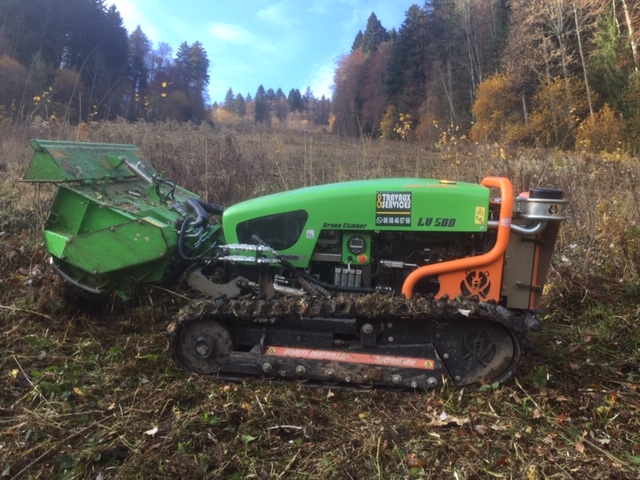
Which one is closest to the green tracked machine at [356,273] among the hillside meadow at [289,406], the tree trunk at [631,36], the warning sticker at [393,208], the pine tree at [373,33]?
the warning sticker at [393,208]

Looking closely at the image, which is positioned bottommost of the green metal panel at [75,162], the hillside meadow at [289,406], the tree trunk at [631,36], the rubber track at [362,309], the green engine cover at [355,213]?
the hillside meadow at [289,406]

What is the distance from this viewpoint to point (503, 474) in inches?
113

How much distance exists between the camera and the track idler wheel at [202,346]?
394 centimetres

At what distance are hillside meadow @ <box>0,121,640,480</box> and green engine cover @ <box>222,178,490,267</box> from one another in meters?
1.10

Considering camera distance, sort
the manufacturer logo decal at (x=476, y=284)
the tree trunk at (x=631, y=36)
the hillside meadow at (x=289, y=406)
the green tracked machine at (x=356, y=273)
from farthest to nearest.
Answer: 1. the tree trunk at (x=631, y=36)
2. the manufacturer logo decal at (x=476, y=284)
3. the green tracked machine at (x=356, y=273)
4. the hillside meadow at (x=289, y=406)

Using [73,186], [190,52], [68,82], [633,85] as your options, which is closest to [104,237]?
[73,186]

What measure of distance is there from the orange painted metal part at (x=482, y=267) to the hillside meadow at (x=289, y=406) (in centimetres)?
71

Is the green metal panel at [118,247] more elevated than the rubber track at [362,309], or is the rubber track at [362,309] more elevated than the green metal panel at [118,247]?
the green metal panel at [118,247]

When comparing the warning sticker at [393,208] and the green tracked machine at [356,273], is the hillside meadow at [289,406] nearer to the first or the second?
the green tracked machine at [356,273]

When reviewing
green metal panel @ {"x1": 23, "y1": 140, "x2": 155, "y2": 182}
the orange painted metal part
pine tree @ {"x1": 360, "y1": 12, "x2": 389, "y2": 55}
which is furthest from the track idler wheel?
pine tree @ {"x1": 360, "y1": 12, "x2": 389, "y2": 55}

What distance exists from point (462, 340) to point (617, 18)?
33.4m

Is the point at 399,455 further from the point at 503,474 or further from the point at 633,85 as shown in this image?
the point at 633,85

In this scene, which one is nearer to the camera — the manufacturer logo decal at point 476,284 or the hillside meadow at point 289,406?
the hillside meadow at point 289,406

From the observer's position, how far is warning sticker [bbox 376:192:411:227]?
3830 mm
